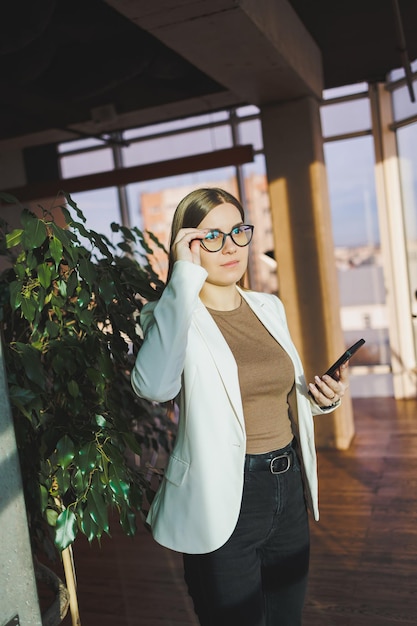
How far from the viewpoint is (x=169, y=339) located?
1469 millimetres

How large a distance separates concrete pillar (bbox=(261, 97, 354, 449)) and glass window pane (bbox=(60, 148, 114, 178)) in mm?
3814

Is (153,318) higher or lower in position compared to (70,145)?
lower

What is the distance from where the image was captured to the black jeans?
162 centimetres

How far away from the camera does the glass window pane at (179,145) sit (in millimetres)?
8156

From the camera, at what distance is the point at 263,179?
8109 mm

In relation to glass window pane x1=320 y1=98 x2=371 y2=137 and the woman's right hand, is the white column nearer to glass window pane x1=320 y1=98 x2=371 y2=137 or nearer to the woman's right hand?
glass window pane x1=320 y1=98 x2=371 y2=137

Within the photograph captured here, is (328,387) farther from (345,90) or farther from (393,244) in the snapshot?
(345,90)

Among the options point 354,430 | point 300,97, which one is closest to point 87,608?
point 354,430

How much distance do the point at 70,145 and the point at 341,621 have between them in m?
7.53

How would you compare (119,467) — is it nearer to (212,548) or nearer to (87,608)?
(212,548)

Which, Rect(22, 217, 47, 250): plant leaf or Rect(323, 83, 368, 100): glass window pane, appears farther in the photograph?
Rect(323, 83, 368, 100): glass window pane

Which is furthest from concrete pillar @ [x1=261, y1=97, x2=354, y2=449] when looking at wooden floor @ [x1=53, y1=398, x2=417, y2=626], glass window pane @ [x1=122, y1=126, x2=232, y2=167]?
glass window pane @ [x1=122, y1=126, x2=232, y2=167]

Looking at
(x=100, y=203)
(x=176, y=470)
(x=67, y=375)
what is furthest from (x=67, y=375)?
(x=100, y=203)

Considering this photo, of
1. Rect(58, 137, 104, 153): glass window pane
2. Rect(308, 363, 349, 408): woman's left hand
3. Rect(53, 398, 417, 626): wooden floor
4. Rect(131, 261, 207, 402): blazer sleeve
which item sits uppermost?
Rect(58, 137, 104, 153): glass window pane
